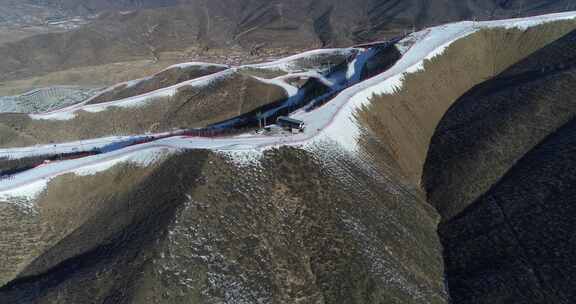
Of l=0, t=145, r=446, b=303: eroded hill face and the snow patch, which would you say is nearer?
l=0, t=145, r=446, b=303: eroded hill face

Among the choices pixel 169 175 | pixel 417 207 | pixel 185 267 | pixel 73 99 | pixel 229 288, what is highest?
pixel 73 99

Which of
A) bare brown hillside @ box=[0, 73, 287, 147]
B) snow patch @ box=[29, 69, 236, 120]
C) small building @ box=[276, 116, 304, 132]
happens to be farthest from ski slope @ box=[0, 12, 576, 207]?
snow patch @ box=[29, 69, 236, 120]

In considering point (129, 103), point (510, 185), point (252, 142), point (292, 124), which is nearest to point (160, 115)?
point (129, 103)

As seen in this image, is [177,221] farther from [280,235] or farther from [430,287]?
[430,287]

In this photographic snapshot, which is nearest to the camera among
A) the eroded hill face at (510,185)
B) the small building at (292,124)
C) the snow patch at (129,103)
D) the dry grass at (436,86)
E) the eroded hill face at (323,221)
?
the eroded hill face at (323,221)

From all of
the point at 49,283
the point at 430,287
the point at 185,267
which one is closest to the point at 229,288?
the point at 185,267

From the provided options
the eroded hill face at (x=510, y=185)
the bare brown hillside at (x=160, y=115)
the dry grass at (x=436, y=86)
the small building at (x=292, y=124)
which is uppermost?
the bare brown hillside at (x=160, y=115)

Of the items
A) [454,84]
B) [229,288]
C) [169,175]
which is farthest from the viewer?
[454,84]

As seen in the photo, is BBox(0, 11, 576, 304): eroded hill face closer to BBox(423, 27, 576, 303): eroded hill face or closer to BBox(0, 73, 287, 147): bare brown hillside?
BBox(423, 27, 576, 303): eroded hill face

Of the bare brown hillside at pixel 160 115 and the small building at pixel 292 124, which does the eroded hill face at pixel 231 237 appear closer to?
the small building at pixel 292 124

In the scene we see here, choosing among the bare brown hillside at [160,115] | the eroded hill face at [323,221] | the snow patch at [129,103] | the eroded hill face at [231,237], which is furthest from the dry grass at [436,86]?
the snow patch at [129,103]

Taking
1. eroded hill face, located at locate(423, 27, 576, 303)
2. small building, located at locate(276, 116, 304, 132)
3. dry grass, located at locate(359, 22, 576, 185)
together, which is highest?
small building, located at locate(276, 116, 304, 132)
